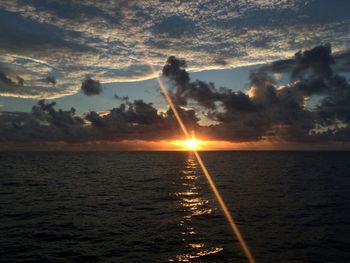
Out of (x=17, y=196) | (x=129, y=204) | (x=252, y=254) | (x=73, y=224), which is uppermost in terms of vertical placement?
(x=17, y=196)

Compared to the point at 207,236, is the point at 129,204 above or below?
above

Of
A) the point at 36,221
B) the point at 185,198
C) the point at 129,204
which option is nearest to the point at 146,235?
the point at 36,221

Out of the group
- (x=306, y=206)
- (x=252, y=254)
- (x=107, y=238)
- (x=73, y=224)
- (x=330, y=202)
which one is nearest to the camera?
(x=252, y=254)

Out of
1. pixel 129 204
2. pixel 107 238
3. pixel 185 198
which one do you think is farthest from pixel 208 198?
pixel 107 238

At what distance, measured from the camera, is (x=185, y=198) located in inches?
2181

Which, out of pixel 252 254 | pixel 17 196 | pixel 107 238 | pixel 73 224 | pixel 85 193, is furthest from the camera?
pixel 85 193

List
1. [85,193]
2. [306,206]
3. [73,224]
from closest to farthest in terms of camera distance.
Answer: [73,224] < [306,206] < [85,193]

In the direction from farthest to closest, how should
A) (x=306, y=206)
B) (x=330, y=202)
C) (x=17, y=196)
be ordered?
1. (x=17, y=196)
2. (x=330, y=202)
3. (x=306, y=206)

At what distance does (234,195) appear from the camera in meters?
57.8

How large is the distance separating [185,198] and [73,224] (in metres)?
23.6

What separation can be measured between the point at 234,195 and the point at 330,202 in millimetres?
15782

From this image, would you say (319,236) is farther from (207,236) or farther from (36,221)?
(36,221)

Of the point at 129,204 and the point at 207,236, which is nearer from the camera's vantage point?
the point at 207,236

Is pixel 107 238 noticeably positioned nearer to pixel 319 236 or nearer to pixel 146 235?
pixel 146 235
